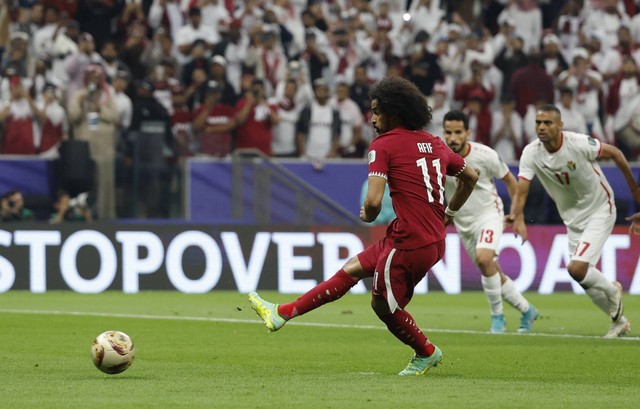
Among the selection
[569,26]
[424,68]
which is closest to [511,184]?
[424,68]

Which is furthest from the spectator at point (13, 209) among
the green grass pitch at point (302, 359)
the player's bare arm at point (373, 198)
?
the player's bare arm at point (373, 198)

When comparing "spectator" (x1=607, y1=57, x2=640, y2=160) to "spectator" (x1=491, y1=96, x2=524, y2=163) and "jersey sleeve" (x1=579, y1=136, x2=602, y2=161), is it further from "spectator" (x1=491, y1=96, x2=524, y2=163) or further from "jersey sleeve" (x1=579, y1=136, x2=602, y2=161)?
"jersey sleeve" (x1=579, y1=136, x2=602, y2=161)

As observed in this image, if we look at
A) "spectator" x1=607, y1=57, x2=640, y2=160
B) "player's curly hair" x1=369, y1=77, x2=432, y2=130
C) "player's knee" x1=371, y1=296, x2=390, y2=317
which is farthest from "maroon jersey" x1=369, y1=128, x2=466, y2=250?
"spectator" x1=607, y1=57, x2=640, y2=160

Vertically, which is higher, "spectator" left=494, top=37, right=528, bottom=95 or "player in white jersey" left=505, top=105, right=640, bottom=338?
"spectator" left=494, top=37, right=528, bottom=95

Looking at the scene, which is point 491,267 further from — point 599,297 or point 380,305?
point 380,305

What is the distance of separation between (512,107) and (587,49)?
101 inches

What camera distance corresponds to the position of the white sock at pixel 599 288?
1440 centimetres

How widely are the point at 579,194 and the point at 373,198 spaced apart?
216 inches

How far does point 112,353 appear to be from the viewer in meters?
10.1

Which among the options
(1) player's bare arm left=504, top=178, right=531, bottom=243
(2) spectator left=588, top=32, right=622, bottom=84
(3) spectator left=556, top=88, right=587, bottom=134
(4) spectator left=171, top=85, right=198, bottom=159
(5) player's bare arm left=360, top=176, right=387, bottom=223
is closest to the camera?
(5) player's bare arm left=360, top=176, right=387, bottom=223

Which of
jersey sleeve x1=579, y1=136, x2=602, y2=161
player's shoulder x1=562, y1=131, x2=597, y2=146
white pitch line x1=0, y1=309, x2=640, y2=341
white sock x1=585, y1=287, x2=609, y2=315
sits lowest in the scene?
white pitch line x1=0, y1=309, x2=640, y2=341

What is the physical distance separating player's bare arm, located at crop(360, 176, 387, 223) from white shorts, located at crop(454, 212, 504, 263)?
18.1ft

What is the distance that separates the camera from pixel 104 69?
76.2 ft

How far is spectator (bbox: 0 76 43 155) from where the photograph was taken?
21969 mm
